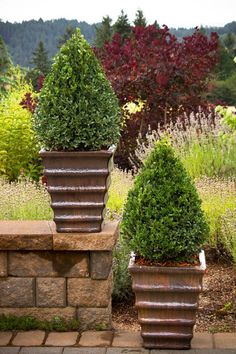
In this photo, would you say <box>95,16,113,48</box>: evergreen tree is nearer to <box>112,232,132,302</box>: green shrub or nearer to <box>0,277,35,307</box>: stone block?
<box>112,232,132,302</box>: green shrub

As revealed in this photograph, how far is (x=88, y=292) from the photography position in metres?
4.82

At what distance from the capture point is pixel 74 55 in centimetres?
462

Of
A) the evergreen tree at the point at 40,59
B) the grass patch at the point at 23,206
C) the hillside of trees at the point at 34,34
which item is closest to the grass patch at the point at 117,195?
the grass patch at the point at 23,206

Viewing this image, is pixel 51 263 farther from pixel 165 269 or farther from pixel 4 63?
pixel 4 63

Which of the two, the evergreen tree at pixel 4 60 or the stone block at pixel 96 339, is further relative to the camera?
the evergreen tree at pixel 4 60

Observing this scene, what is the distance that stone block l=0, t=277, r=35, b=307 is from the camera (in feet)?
15.9

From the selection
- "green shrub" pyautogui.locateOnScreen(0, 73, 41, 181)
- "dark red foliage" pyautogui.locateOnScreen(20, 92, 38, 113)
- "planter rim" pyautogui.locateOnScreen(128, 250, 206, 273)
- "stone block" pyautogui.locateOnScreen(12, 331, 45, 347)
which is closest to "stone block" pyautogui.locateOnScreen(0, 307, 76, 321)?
"stone block" pyautogui.locateOnScreen(12, 331, 45, 347)

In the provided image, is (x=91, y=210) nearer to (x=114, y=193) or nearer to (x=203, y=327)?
(x=203, y=327)

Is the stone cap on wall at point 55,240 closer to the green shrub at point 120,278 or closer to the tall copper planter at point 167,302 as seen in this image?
the tall copper planter at point 167,302

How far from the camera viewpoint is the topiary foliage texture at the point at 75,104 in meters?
4.57

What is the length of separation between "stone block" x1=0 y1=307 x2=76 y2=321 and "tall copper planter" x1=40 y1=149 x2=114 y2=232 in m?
0.55

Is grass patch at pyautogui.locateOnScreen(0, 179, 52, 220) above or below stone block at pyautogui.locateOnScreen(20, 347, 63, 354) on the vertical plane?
above

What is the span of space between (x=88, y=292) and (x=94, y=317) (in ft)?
0.59

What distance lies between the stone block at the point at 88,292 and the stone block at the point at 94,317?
0.04 meters
